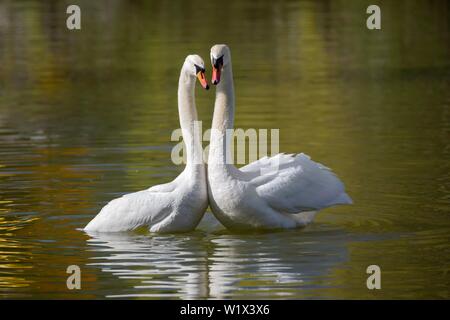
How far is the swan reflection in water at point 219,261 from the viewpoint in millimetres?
11203

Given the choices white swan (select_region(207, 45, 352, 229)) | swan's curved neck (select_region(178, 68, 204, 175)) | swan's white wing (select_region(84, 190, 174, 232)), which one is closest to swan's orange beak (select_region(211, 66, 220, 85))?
white swan (select_region(207, 45, 352, 229))

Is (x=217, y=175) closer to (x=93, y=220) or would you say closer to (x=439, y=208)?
(x=93, y=220)

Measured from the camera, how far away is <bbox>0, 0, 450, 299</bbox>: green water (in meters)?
11.8

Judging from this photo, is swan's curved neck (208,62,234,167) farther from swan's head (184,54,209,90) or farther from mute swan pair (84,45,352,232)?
swan's head (184,54,209,90)

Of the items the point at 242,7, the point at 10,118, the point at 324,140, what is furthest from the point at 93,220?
the point at 242,7

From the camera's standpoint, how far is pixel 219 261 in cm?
1223

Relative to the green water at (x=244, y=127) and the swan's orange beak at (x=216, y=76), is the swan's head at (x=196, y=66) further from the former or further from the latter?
the green water at (x=244, y=127)

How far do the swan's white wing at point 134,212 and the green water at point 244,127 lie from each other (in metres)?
0.14

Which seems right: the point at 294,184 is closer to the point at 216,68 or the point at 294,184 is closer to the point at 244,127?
the point at 216,68

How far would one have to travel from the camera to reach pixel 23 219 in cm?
1429

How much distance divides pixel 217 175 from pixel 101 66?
17.3 m

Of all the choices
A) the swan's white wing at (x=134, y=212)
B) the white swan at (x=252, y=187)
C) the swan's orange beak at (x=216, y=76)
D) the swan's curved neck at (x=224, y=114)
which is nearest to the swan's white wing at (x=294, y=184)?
the white swan at (x=252, y=187)

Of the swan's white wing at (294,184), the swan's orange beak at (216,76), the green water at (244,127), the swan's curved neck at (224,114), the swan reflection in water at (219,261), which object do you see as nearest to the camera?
the swan reflection in water at (219,261)
